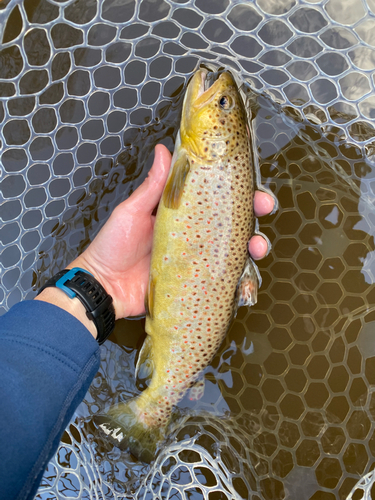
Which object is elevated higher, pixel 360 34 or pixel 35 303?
pixel 360 34

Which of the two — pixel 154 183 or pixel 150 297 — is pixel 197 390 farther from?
pixel 154 183

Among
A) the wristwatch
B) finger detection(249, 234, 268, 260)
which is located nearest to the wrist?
the wristwatch

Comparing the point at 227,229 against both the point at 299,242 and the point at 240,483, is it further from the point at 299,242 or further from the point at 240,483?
the point at 240,483

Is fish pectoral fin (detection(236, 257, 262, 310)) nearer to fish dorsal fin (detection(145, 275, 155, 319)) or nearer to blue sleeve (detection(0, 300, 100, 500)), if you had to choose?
fish dorsal fin (detection(145, 275, 155, 319))

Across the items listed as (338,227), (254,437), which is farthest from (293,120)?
(254,437)

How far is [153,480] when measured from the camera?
85.4 inches

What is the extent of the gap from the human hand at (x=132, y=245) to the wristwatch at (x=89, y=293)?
172mm

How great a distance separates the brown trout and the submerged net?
0.76 ft

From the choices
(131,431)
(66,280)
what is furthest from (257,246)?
(131,431)

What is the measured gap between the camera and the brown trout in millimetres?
1721

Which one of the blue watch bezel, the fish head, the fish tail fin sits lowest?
the fish tail fin

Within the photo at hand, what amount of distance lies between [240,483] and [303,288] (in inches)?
48.8

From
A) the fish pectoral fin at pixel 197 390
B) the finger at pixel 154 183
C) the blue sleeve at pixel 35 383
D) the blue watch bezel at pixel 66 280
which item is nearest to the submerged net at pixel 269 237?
the fish pectoral fin at pixel 197 390

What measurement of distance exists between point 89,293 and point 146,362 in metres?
0.52
